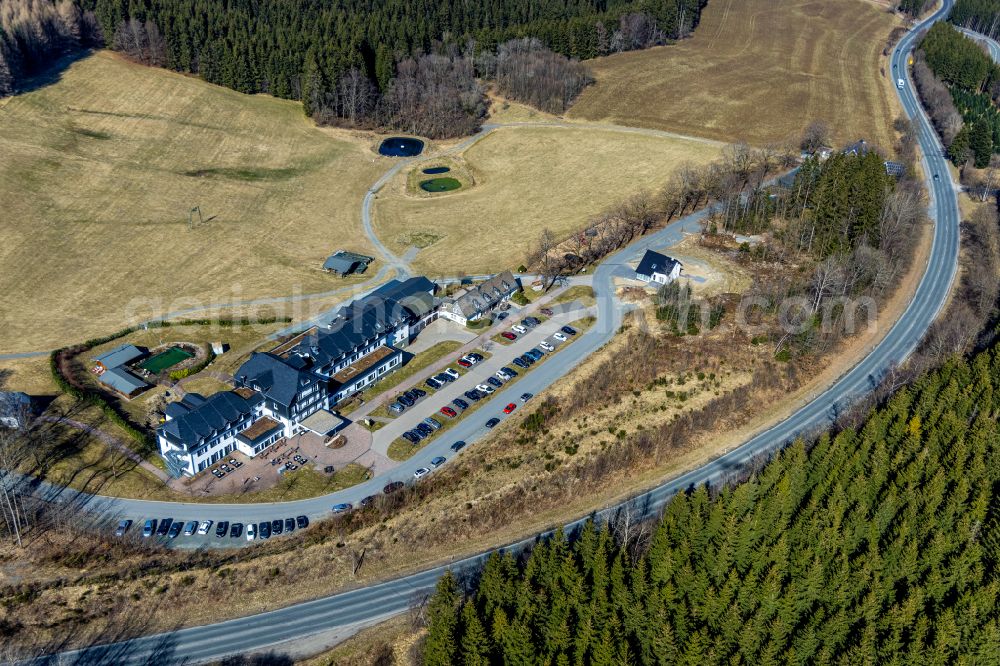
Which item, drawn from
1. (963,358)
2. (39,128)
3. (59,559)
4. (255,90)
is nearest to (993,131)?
(963,358)

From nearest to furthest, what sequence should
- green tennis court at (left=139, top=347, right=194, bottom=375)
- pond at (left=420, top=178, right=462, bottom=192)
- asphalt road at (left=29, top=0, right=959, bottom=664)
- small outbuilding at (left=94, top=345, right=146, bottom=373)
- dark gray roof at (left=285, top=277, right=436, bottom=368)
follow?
asphalt road at (left=29, top=0, right=959, bottom=664)
dark gray roof at (left=285, top=277, right=436, bottom=368)
small outbuilding at (left=94, top=345, right=146, bottom=373)
green tennis court at (left=139, top=347, right=194, bottom=375)
pond at (left=420, top=178, right=462, bottom=192)

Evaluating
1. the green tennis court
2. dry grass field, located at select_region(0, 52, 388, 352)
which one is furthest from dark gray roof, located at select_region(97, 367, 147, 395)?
dry grass field, located at select_region(0, 52, 388, 352)

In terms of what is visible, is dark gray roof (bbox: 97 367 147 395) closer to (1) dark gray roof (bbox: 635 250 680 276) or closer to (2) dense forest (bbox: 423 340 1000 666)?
(2) dense forest (bbox: 423 340 1000 666)

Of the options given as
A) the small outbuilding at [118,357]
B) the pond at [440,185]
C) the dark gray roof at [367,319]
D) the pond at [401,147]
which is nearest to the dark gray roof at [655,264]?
the dark gray roof at [367,319]

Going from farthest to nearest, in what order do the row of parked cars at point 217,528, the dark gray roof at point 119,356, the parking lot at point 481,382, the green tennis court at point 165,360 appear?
the green tennis court at point 165,360
the dark gray roof at point 119,356
the parking lot at point 481,382
the row of parked cars at point 217,528

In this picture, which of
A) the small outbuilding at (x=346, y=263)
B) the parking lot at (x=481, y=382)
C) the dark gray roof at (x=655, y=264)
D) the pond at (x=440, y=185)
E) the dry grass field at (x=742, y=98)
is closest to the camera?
the parking lot at (x=481, y=382)

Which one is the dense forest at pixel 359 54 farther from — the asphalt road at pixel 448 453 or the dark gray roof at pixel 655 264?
the dark gray roof at pixel 655 264

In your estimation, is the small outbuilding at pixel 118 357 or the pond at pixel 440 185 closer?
the small outbuilding at pixel 118 357
